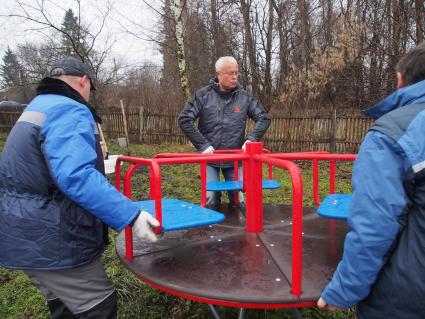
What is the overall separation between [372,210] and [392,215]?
60 millimetres

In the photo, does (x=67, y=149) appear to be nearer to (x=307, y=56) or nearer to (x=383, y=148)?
(x=383, y=148)

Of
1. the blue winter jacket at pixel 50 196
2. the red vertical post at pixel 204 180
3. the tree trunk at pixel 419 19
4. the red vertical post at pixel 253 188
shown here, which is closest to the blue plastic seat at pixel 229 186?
the red vertical post at pixel 204 180

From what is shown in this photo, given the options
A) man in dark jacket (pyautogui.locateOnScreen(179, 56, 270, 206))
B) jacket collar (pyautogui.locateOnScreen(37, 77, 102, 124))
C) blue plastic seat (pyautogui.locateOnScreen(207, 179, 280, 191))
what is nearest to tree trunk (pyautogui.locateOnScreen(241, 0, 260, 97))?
man in dark jacket (pyautogui.locateOnScreen(179, 56, 270, 206))

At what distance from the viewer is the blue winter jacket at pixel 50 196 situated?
5.32 feet

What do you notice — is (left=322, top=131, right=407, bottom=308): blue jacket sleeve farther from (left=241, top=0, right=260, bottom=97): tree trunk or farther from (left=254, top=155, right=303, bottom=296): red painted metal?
(left=241, top=0, right=260, bottom=97): tree trunk

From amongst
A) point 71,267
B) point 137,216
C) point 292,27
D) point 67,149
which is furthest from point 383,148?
point 292,27

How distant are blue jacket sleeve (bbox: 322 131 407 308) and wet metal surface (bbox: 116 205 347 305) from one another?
1.61ft

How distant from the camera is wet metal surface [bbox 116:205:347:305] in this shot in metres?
1.82

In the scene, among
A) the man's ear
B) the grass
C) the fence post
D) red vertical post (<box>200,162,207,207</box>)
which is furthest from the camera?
the fence post

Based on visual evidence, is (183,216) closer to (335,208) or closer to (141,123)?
(335,208)

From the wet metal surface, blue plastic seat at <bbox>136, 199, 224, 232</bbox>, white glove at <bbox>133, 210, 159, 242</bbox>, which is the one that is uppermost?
white glove at <bbox>133, 210, 159, 242</bbox>

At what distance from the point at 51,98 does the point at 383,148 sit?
55.7 inches

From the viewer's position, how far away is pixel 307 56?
1462cm

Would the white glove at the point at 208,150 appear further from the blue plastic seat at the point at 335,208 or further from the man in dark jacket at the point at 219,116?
the blue plastic seat at the point at 335,208
